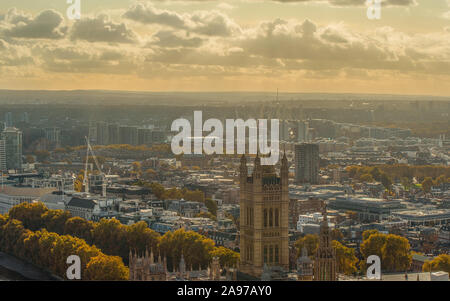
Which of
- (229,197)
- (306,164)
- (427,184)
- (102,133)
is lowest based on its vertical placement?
(427,184)

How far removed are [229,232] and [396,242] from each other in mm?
9448

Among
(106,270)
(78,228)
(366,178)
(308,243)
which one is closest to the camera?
(106,270)

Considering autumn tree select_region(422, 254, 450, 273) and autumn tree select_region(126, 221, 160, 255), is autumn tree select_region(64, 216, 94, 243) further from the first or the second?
autumn tree select_region(422, 254, 450, 273)

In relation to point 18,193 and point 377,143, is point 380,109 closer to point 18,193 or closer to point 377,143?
point 377,143

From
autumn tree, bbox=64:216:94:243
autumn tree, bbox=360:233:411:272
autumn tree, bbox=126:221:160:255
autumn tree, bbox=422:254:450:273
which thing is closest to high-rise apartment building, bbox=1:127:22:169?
autumn tree, bbox=64:216:94:243

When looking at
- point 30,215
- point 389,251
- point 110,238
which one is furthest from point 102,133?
point 389,251

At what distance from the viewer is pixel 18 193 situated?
237 feet

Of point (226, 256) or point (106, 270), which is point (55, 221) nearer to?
point (106, 270)

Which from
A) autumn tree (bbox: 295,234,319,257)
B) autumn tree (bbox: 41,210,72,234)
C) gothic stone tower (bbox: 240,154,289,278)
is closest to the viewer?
gothic stone tower (bbox: 240,154,289,278)

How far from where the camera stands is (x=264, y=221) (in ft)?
104

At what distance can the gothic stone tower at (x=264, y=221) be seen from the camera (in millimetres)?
31391

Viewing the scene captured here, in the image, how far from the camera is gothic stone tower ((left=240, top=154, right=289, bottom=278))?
3139cm

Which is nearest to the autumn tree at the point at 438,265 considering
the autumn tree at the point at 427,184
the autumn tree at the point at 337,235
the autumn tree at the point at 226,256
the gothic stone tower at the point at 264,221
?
the autumn tree at the point at 226,256
